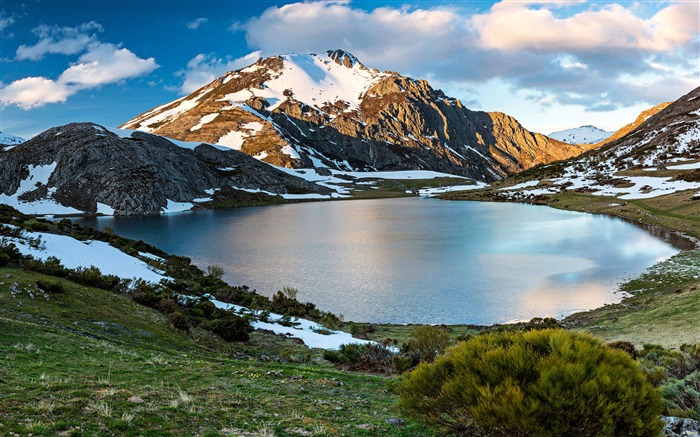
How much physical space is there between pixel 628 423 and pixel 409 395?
9.38 ft

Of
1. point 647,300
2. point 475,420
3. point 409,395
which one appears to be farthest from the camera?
point 647,300

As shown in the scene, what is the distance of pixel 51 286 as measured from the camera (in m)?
16.8

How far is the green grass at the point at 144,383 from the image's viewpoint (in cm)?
627

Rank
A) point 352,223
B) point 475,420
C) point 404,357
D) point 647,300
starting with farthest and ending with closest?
point 352,223, point 647,300, point 404,357, point 475,420

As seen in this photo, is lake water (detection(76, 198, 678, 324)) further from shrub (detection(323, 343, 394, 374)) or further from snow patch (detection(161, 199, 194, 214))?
snow patch (detection(161, 199, 194, 214))

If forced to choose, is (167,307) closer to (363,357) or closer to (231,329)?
(231,329)

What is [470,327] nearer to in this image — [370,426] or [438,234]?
[370,426]

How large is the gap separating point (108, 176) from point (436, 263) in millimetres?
119431

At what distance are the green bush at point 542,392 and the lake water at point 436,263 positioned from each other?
898 inches

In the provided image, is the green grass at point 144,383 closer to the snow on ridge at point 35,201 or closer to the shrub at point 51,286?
the shrub at point 51,286

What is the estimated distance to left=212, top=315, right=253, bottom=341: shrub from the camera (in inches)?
737

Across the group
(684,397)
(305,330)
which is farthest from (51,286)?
(684,397)

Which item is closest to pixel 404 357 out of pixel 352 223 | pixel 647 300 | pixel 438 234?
pixel 647 300

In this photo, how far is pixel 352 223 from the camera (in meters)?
87.9
